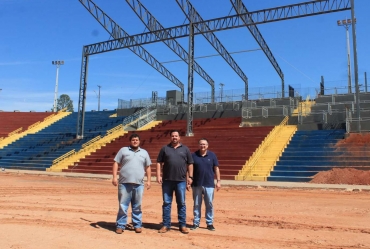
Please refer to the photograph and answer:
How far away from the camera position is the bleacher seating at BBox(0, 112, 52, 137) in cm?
3894

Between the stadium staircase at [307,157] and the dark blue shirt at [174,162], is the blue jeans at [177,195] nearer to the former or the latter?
the dark blue shirt at [174,162]

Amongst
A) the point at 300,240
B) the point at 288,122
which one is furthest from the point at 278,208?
the point at 288,122

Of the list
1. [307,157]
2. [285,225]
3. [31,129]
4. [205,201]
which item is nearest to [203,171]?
[205,201]

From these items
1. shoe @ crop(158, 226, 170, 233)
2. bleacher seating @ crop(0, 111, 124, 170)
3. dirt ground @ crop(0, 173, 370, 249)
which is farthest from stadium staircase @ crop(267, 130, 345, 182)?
bleacher seating @ crop(0, 111, 124, 170)

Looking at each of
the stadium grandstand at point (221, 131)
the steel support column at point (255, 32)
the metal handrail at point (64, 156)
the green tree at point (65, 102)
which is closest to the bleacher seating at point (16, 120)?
the stadium grandstand at point (221, 131)

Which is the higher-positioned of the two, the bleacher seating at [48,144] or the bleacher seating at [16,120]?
the bleacher seating at [16,120]

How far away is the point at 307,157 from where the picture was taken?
17984 mm

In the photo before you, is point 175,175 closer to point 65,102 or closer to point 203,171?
point 203,171

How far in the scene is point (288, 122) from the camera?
85.2 feet

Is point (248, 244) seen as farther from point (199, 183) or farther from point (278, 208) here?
point (278, 208)

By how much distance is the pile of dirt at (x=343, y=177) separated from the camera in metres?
14.6

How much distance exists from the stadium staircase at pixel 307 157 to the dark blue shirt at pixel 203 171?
11412 millimetres

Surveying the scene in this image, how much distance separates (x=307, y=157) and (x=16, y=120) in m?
37.7

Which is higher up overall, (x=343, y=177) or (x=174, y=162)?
(x=174, y=162)
